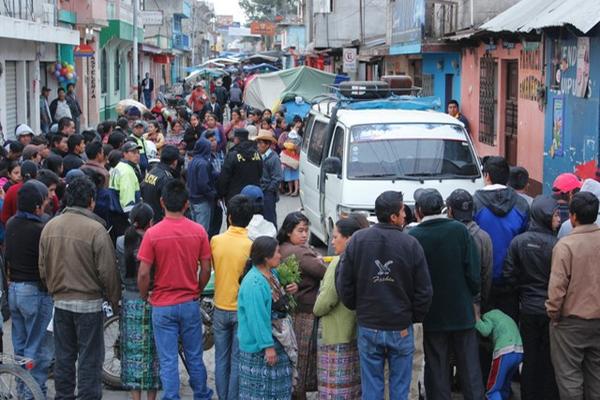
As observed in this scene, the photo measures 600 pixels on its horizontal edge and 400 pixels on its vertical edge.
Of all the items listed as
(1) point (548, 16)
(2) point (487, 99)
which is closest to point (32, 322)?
(1) point (548, 16)

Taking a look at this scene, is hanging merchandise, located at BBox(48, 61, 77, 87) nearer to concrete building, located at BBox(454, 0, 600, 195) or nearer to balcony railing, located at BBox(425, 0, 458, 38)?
balcony railing, located at BBox(425, 0, 458, 38)

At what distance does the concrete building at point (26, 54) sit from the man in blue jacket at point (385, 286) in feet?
48.4

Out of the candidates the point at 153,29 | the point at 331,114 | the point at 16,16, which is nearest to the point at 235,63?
the point at 153,29

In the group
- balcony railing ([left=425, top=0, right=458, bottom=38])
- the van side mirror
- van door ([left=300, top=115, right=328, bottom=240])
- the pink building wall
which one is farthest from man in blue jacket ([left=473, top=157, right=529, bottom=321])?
balcony railing ([left=425, top=0, right=458, bottom=38])

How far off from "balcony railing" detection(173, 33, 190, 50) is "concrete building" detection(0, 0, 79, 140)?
1956 inches

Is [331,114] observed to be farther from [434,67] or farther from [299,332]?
[434,67]

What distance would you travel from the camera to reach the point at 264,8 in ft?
389

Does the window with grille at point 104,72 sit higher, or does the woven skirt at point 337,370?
the window with grille at point 104,72

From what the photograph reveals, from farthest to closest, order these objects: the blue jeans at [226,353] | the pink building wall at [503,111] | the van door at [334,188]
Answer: the pink building wall at [503,111] < the van door at [334,188] < the blue jeans at [226,353]

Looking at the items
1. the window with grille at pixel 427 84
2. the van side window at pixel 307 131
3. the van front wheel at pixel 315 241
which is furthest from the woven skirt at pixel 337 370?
the window with grille at pixel 427 84

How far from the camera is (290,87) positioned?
31.4 metres

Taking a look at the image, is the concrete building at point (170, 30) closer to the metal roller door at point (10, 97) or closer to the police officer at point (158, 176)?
the metal roller door at point (10, 97)

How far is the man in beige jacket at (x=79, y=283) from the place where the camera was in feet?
24.3

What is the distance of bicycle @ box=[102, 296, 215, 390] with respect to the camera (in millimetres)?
8461
